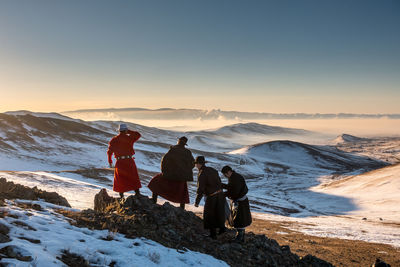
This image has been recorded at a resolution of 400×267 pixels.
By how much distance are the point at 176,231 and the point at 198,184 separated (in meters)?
1.80

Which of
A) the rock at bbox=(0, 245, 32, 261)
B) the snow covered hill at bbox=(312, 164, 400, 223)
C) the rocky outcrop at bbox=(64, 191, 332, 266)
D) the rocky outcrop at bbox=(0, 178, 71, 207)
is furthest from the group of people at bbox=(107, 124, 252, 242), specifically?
the snow covered hill at bbox=(312, 164, 400, 223)

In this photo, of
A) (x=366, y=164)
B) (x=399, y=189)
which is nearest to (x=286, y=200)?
(x=399, y=189)

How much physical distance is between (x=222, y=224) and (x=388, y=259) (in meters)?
12.1

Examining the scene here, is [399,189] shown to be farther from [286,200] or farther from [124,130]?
[124,130]

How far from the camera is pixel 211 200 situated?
963 centimetres

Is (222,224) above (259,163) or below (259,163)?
above

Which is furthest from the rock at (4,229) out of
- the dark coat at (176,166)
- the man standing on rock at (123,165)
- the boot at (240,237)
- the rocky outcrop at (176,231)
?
the boot at (240,237)

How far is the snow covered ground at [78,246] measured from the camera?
545 cm

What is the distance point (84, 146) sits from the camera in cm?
11662

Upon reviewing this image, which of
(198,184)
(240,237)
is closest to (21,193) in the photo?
(198,184)

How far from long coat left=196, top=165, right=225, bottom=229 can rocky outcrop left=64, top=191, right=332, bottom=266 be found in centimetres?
56

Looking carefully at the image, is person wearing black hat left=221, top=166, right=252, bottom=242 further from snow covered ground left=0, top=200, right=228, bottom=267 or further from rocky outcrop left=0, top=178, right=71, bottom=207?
rocky outcrop left=0, top=178, right=71, bottom=207

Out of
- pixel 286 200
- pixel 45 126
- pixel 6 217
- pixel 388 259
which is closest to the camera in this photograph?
pixel 6 217

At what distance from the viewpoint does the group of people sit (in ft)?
31.6
